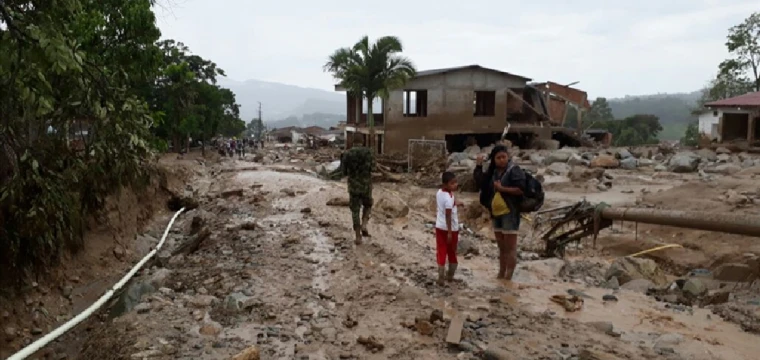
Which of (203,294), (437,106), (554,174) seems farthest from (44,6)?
(437,106)

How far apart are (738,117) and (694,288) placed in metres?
25.6

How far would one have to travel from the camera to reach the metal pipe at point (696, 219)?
6325 millimetres

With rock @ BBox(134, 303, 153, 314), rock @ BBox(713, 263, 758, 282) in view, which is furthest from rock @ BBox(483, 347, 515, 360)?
rock @ BBox(713, 263, 758, 282)

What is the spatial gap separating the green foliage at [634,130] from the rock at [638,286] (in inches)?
1587

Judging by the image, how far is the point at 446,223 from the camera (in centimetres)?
637

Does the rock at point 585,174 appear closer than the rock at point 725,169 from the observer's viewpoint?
No

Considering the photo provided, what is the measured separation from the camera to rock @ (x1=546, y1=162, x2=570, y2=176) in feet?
68.7

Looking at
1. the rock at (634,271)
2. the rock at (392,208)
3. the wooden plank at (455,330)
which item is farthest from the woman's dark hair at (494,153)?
the rock at (392,208)

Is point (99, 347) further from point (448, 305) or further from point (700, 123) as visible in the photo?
point (700, 123)

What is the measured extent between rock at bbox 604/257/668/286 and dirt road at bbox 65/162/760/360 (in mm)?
274

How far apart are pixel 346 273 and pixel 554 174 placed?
49.8 feet

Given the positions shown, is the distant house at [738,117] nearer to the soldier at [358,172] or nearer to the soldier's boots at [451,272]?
the soldier at [358,172]

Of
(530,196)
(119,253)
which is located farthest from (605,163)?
(119,253)

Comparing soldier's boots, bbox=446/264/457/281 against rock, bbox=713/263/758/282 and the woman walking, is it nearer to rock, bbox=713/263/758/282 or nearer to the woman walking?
the woman walking
